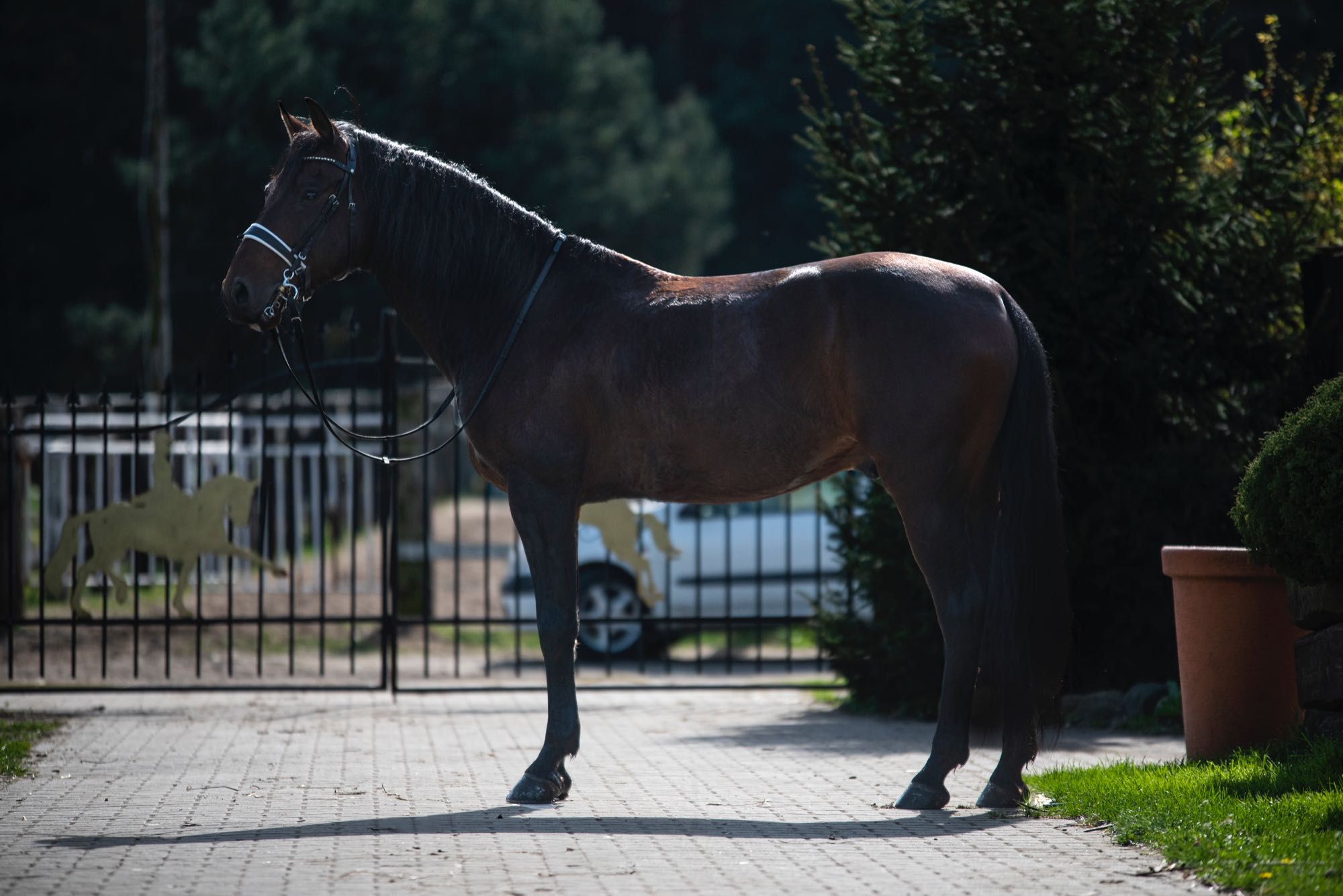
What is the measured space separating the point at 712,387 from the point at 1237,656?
8.57 feet

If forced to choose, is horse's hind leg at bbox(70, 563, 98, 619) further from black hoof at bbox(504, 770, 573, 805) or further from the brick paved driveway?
black hoof at bbox(504, 770, 573, 805)

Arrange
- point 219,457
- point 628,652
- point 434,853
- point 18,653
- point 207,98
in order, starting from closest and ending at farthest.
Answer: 1. point 434,853
2. point 18,653
3. point 628,652
4. point 219,457
5. point 207,98

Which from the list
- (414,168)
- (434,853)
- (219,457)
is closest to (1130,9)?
(414,168)

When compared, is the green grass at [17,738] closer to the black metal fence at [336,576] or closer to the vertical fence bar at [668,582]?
the black metal fence at [336,576]

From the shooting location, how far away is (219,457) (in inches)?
615

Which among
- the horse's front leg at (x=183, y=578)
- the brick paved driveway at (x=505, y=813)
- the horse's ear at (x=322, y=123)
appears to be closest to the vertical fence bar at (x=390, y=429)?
the brick paved driveway at (x=505, y=813)

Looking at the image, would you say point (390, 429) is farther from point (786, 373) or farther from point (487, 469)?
point (786, 373)

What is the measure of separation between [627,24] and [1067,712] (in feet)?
104

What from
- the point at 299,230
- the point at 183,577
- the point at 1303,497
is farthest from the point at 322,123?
the point at 183,577

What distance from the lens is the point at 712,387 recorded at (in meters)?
5.73

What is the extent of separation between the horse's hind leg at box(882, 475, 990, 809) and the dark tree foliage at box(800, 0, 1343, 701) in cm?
279

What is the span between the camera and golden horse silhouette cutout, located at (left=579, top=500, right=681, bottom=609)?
33.3ft

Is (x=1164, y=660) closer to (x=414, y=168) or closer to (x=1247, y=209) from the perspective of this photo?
(x=1247, y=209)

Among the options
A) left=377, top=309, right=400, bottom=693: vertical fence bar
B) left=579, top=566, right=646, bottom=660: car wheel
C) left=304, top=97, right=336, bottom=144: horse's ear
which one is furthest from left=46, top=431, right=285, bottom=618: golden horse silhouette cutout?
left=304, top=97, right=336, bottom=144: horse's ear
